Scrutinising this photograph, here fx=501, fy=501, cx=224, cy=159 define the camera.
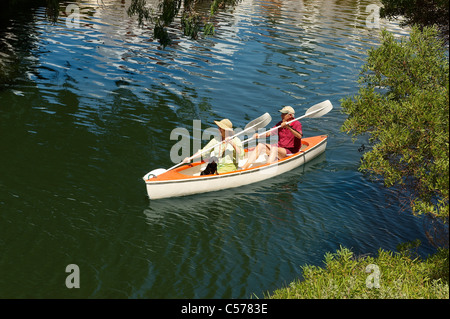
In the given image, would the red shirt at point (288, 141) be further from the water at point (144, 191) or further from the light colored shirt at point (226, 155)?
the light colored shirt at point (226, 155)

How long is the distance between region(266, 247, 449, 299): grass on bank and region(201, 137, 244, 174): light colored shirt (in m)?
4.95

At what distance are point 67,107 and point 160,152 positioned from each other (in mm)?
5770

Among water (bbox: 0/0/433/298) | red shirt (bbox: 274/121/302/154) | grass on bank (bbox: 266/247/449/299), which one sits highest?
grass on bank (bbox: 266/247/449/299)

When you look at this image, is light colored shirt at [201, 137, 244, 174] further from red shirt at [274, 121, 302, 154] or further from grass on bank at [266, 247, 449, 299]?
grass on bank at [266, 247, 449, 299]

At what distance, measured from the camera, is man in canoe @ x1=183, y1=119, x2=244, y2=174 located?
48.4ft

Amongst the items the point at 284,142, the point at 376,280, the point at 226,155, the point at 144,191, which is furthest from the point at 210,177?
the point at 376,280

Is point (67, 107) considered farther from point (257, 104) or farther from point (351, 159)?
point (351, 159)

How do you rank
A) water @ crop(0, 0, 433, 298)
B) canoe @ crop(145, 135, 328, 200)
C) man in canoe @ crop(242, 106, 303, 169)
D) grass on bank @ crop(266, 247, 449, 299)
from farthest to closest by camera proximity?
man in canoe @ crop(242, 106, 303, 169) < canoe @ crop(145, 135, 328, 200) < water @ crop(0, 0, 433, 298) < grass on bank @ crop(266, 247, 449, 299)

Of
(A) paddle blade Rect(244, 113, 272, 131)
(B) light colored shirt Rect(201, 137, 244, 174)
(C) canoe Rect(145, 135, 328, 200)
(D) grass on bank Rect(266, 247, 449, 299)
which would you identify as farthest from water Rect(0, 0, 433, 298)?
(A) paddle blade Rect(244, 113, 272, 131)

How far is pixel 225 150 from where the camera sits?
14953mm

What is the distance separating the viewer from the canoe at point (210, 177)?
14.0 metres

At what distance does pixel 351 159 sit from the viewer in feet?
60.3

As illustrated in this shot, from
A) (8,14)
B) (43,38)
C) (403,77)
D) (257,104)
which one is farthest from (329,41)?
(403,77)

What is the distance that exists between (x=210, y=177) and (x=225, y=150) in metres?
0.95
